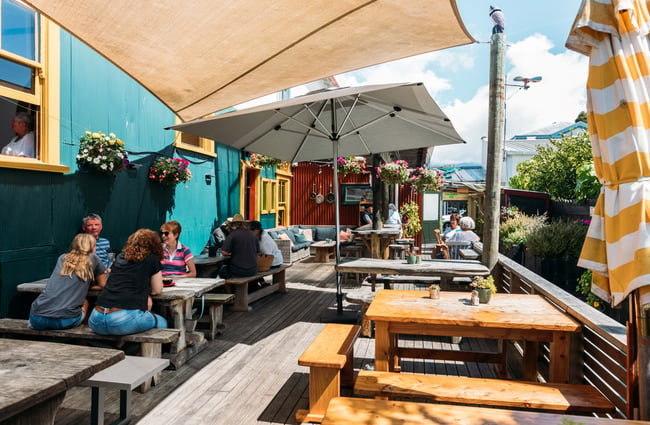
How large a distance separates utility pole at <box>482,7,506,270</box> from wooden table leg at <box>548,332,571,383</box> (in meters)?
2.20

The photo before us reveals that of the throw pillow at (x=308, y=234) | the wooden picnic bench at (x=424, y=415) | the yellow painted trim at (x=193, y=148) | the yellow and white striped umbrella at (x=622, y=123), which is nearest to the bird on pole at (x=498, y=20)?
the yellow and white striped umbrella at (x=622, y=123)

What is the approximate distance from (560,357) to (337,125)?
3757 mm

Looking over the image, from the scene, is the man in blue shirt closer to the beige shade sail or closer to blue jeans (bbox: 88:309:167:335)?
blue jeans (bbox: 88:309:167:335)

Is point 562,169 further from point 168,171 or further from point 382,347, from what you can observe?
point 382,347

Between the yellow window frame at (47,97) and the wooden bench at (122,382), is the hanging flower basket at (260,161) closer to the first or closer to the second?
the yellow window frame at (47,97)

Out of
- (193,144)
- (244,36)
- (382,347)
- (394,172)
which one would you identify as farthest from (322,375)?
(394,172)

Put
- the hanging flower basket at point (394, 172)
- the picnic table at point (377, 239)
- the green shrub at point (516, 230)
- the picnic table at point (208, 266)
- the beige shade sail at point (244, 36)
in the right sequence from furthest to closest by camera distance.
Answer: the hanging flower basket at point (394, 172), the picnic table at point (377, 239), the green shrub at point (516, 230), the picnic table at point (208, 266), the beige shade sail at point (244, 36)

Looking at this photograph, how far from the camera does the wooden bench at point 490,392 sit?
2.25 m

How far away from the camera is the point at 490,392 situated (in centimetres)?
245

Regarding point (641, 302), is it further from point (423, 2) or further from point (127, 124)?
point (127, 124)

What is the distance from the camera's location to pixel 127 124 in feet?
20.1

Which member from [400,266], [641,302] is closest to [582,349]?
[641,302]

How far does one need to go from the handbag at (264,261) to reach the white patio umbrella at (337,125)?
145cm

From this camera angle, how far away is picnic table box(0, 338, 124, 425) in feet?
5.32
